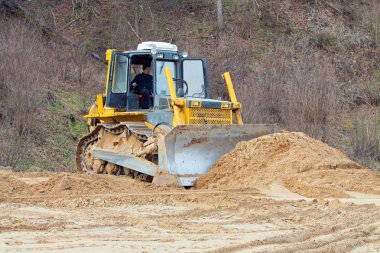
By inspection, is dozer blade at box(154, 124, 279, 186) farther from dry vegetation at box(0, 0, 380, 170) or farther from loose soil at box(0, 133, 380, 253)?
dry vegetation at box(0, 0, 380, 170)

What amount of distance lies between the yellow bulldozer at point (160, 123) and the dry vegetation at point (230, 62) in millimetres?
3124

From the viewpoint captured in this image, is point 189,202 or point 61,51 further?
point 61,51

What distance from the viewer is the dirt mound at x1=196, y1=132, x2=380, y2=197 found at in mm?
11116

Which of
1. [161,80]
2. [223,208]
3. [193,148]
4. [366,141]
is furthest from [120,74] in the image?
[366,141]

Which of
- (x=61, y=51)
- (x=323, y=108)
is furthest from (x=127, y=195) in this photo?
(x=61, y=51)

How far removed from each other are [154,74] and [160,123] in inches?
42.8

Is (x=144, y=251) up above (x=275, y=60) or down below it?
below

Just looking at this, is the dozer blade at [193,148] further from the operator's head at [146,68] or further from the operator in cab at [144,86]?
the operator's head at [146,68]

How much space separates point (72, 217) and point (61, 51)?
17.5 meters

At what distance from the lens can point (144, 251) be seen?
6.40 m

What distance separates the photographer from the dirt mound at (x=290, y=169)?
11.1 meters

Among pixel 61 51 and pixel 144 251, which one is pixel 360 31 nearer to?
pixel 61 51

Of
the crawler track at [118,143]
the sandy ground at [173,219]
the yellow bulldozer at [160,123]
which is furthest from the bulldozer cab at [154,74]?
the sandy ground at [173,219]

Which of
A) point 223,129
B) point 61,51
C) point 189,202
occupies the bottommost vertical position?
point 189,202
